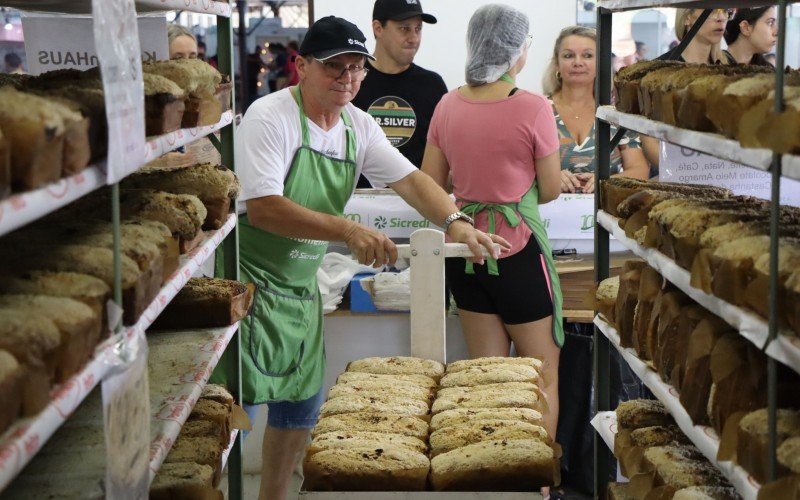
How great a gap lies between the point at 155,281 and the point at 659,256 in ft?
4.13

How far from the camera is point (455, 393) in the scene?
11.0 feet

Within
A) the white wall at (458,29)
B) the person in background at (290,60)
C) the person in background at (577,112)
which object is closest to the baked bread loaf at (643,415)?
the person in background at (577,112)

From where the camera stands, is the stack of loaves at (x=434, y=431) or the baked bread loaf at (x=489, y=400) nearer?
the stack of loaves at (x=434, y=431)

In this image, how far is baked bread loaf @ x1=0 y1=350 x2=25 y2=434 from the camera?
1.49m

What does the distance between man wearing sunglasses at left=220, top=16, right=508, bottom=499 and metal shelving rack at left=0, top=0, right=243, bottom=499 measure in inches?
7.2

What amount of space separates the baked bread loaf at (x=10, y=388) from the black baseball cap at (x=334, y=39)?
2.27 meters

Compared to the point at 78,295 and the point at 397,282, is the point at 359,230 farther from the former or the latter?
the point at 78,295

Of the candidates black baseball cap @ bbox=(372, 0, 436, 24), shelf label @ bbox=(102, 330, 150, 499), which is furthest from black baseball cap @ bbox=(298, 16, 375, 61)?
shelf label @ bbox=(102, 330, 150, 499)

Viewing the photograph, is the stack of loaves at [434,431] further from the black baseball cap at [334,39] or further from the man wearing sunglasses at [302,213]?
the black baseball cap at [334,39]

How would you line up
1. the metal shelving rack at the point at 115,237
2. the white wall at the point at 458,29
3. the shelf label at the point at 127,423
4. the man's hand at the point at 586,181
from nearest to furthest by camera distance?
the metal shelving rack at the point at 115,237, the shelf label at the point at 127,423, the man's hand at the point at 586,181, the white wall at the point at 458,29

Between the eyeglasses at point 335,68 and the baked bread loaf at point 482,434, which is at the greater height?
the eyeglasses at point 335,68

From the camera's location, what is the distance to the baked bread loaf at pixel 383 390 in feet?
10.9

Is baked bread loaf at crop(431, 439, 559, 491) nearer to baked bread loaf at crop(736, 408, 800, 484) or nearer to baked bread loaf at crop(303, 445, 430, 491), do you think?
baked bread loaf at crop(303, 445, 430, 491)

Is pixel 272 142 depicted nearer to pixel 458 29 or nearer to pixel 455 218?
pixel 455 218
